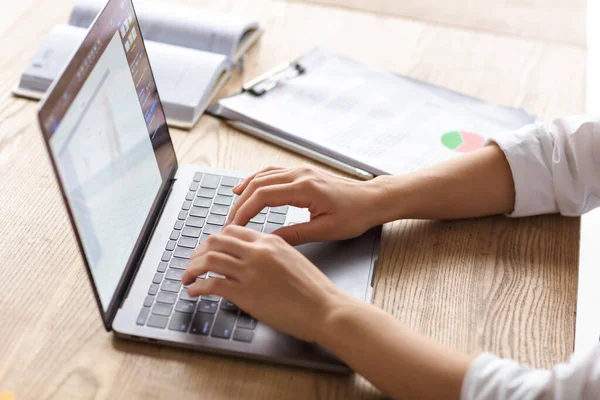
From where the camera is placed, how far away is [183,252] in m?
0.87

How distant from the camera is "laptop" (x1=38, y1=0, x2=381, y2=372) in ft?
2.41

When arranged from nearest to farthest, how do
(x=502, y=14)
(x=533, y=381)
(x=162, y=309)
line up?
(x=533, y=381), (x=162, y=309), (x=502, y=14)

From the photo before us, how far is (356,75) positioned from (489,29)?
0.36 m

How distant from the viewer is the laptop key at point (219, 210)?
94 centimetres

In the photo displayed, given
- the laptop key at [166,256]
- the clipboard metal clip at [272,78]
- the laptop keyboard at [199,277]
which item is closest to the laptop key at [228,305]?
the laptop keyboard at [199,277]

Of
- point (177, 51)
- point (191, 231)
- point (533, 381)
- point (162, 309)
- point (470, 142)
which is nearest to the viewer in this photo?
point (533, 381)

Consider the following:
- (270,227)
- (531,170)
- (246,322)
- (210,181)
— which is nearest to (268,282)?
(246,322)

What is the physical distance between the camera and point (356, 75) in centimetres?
124

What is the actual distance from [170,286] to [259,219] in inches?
6.2

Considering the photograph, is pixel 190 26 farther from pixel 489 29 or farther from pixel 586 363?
pixel 586 363

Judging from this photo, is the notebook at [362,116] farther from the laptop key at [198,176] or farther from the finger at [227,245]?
the finger at [227,245]

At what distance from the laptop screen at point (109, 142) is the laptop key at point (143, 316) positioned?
0.11 feet

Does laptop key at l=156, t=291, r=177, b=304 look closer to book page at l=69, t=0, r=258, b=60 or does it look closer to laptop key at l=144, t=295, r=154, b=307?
laptop key at l=144, t=295, r=154, b=307

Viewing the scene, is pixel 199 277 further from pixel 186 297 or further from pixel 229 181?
pixel 229 181
